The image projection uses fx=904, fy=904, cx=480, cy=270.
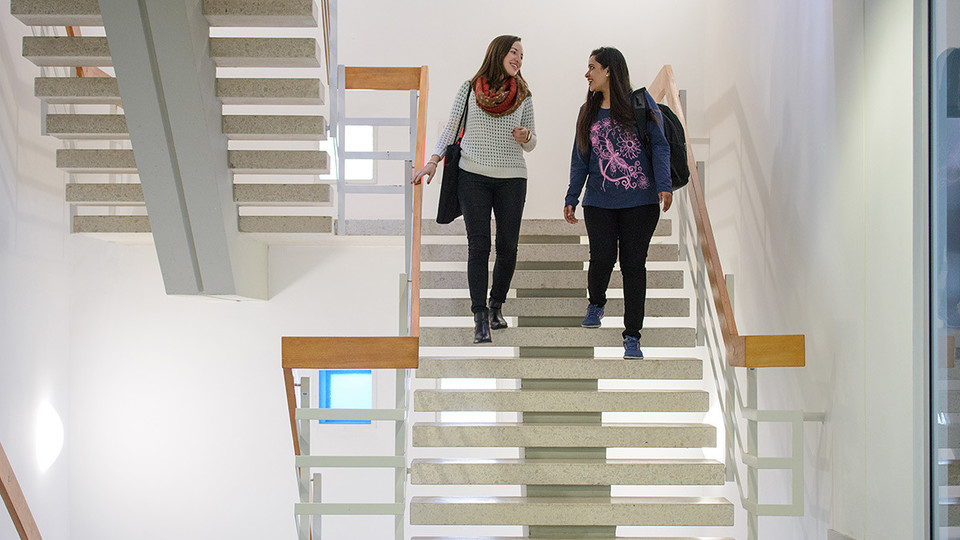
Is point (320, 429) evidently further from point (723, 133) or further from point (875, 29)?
point (875, 29)

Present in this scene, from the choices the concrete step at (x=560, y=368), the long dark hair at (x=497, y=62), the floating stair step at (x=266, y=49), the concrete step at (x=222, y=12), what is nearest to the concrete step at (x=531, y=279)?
the concrete step at (x=560, y=368)

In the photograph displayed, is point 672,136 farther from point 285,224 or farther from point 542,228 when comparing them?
point 285,224

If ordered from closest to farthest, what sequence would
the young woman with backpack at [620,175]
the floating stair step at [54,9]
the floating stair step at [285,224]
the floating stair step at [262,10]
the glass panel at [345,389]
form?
the young woman with backpack at [620,175] < the floating stair step at [262,10] < the floating stair step at [54,9] < the floating stair step at [285,224] < the glass panel at [345,389]

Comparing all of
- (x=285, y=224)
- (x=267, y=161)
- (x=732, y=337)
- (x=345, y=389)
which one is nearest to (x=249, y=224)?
(x=285, y=224)

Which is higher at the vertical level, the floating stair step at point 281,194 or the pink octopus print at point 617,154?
the pink octopus print at point 617,154

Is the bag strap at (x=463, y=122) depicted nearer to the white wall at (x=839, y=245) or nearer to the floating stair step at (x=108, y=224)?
the white wall at (x=839, y=245)

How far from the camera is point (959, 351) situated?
3035 mm

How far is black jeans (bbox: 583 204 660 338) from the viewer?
13.2 ft

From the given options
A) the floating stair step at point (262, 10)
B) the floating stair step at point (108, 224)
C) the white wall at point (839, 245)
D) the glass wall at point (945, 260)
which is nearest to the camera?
the glass wall at point (945, 260)

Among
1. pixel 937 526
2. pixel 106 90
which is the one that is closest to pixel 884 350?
pixel 937 526

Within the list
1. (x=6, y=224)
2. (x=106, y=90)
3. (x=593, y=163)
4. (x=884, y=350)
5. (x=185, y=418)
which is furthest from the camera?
(x=185, y=418)

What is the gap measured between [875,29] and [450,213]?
1995 mm

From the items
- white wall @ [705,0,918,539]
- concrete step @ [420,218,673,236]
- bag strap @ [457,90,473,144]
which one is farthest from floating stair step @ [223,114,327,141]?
white wall @ [705,0,918,539]

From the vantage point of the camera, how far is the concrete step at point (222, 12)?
13.6 feet
